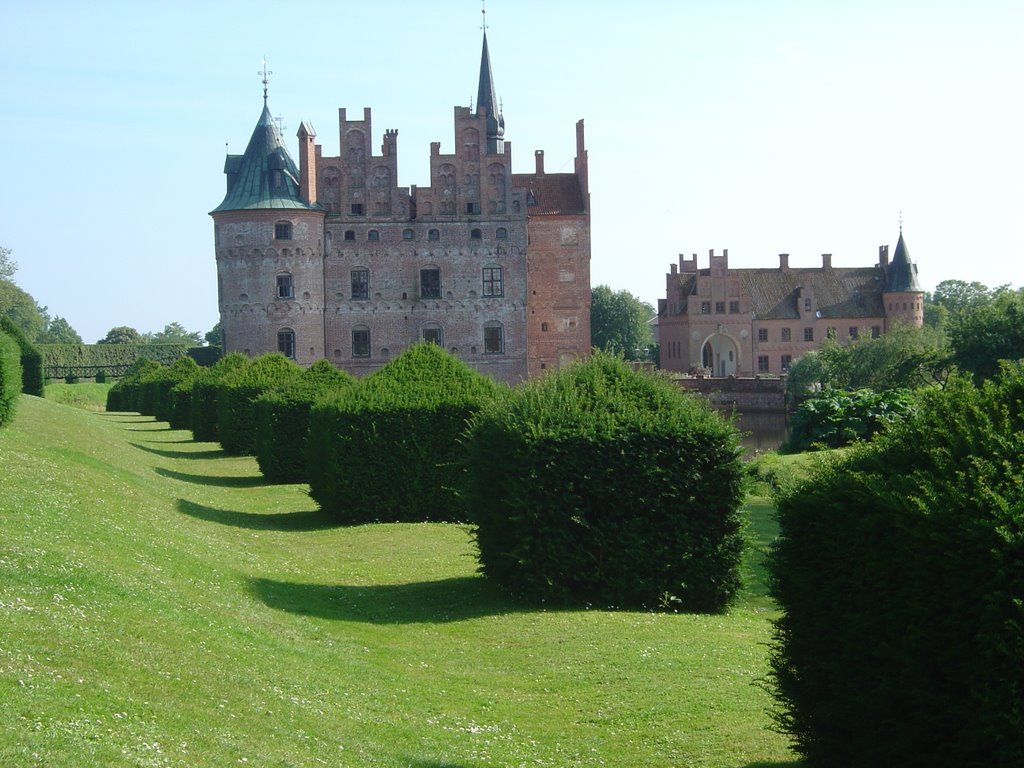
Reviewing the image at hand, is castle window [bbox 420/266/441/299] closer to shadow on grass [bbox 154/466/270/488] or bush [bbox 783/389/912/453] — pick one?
bush [bbox 783/389/912/453]

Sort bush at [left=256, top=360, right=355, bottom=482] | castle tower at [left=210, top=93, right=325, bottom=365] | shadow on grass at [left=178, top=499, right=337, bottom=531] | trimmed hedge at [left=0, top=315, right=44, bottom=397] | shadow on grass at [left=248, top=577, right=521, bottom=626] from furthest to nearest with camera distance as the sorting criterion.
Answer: castle tower at [left=210, top=93, right=325, bottom=365] → trimmed hedge at [left=0, top=315, right=44, bottom=397] → bush at [left=256, top=360, right=355, bottom=482] → shadow on grass at [left=178, top=499, right=337, bottom=531] → shadow on grass at [left=248, top=577, right=521, bottom=626]

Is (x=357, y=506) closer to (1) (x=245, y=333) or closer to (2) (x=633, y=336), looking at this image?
(1) (x=245, y=333)

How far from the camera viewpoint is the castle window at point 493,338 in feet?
211

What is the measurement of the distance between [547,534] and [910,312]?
78.7 meters

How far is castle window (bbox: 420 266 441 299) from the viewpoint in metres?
63.9

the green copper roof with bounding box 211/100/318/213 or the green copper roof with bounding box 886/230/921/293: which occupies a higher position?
the green copper roof with bounding box 211/100/318/213

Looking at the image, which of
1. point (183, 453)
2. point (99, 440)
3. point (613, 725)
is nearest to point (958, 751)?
point (613, 725)

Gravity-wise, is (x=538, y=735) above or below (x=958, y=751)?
below

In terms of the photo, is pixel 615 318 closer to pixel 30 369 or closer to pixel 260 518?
pixel 30 369

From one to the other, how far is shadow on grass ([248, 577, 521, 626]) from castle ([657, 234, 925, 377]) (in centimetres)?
7114

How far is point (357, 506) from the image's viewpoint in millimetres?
21734

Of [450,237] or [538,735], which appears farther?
[450,237]

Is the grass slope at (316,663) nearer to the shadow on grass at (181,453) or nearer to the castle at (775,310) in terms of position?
the shadow on grass at (181,453)

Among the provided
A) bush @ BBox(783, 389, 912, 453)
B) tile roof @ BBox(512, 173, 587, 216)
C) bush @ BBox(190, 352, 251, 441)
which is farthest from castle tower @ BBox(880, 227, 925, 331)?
bush @ BBox(190, 352, 251, 441)
